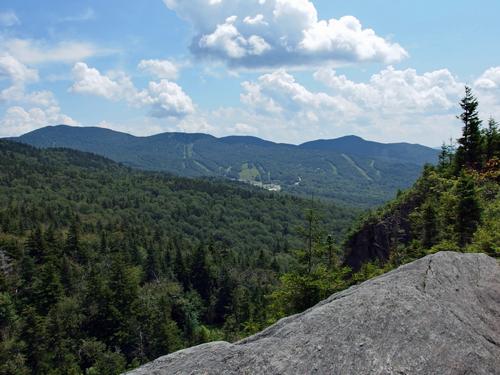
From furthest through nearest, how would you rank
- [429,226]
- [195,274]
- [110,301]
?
[195,274]
[110,301]
[429,226]

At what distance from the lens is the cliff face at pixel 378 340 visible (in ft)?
31.0

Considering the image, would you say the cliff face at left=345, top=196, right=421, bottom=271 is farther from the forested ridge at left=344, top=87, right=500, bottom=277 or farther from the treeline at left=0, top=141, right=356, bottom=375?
the treeline at left=0, top=141, right=356, bottom=375

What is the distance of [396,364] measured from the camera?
9.30 meters

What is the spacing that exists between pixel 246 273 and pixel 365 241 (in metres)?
75.5

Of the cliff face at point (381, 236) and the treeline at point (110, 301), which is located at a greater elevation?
the cliff face at point (381, 236)

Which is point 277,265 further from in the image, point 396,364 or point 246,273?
point 396,364

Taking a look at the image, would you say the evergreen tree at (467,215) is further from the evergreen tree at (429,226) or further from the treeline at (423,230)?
the evergreen tree at (429,226)

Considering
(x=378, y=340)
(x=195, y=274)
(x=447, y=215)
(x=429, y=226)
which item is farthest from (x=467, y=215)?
(x=195, y=274)

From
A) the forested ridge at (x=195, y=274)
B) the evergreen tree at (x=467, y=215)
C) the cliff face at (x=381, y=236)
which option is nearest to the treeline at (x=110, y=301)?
the forested ridge at (x=195, y=274)

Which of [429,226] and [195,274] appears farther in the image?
[195,274]

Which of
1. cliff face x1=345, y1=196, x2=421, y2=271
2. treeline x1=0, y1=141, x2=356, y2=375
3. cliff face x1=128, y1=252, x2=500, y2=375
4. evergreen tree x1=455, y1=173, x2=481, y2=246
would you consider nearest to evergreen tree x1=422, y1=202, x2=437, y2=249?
evergreen tree x1=455, y1=173, x2=481, y2=246

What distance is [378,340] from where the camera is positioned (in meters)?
9.80

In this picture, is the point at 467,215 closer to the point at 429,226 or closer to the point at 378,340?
the point at 429,226

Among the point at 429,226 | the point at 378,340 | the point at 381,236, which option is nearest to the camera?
the point at 378,340
